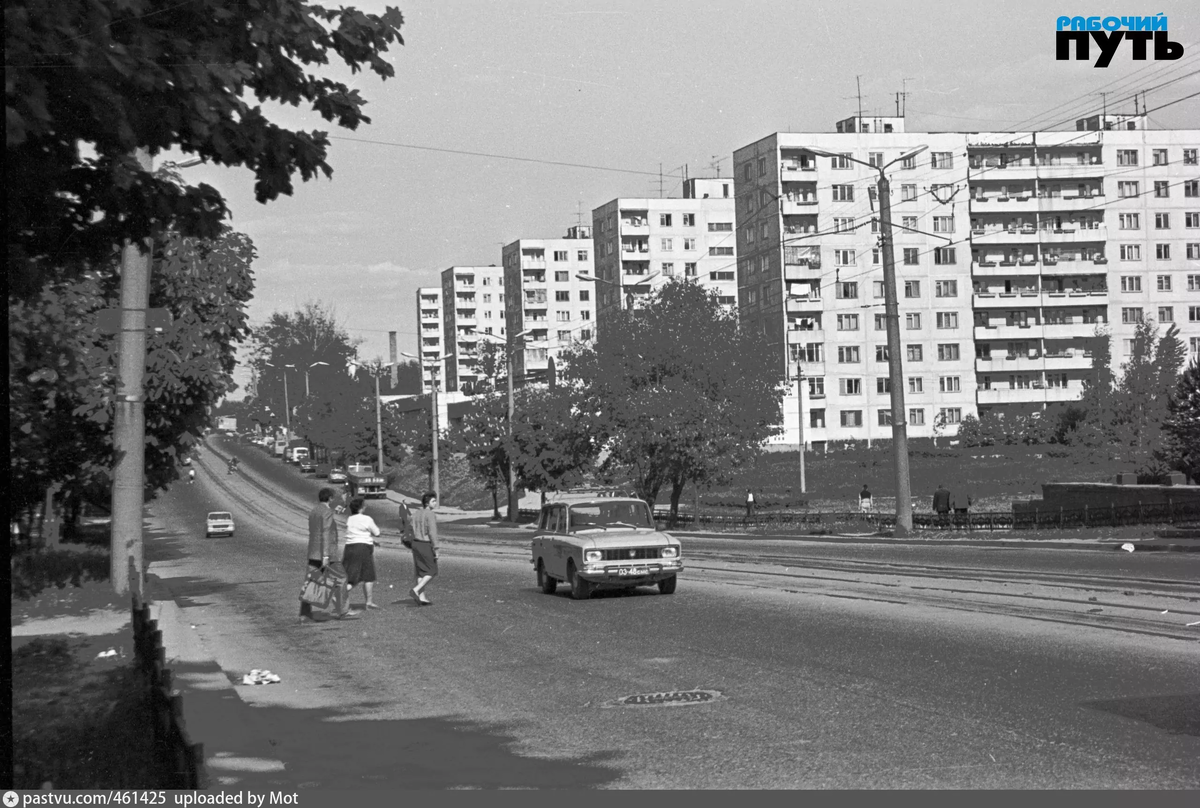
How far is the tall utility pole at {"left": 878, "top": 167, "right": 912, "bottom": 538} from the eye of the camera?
35906 millimetres

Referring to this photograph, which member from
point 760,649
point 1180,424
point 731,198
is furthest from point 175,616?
point 731,198

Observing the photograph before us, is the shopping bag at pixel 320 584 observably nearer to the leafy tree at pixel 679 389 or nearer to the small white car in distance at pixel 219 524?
the small white car in distance at pixel 219 524

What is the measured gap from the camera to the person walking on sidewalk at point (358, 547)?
20.1 m

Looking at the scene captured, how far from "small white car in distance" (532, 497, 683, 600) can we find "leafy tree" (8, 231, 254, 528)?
6388 millimetres

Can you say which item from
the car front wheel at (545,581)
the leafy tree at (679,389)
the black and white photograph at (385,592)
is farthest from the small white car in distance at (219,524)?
the car front wheel at (545,581)

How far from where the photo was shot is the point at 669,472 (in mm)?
60281

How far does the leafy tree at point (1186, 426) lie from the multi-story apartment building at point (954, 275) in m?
38.5

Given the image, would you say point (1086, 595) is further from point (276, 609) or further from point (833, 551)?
point (833, 551)

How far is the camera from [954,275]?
105m

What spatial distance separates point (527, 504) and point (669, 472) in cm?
2856

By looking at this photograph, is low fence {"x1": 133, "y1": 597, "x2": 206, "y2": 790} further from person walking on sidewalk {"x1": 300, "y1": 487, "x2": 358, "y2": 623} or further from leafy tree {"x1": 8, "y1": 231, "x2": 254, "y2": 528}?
person walking on sidewalk {"x1": 300, "y1": 487, "x2": 358, "y2": 623}

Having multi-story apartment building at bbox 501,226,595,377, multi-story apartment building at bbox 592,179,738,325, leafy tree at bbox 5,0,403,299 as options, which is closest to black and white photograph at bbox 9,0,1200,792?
leafy tree at bbox 5,0,403,299

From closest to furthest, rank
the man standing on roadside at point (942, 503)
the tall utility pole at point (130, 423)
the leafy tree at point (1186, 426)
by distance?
the tall utility pole at point (130, 423)
the man standing on roadside at point (942, 503)
the leafy tree at point (1186, 426)

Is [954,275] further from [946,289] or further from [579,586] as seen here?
[579,586]
